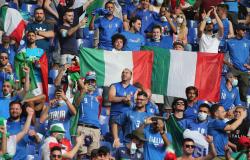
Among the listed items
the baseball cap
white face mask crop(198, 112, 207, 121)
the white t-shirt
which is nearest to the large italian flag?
the baseball cap

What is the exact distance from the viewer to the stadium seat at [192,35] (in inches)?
888

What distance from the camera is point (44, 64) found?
19234 mm

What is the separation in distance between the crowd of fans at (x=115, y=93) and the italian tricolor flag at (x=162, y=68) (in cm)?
21

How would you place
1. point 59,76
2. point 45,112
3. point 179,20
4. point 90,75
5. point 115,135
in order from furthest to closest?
point 179,20 < point 59,76 < point 90,75 < point 45,112 < point 115,135

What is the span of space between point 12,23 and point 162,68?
2.92m

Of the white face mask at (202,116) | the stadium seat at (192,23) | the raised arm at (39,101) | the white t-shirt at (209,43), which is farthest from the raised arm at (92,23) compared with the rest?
the white face mask at (202,116)

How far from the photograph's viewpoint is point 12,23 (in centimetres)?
2091

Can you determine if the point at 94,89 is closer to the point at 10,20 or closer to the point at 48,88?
the point at 48,88

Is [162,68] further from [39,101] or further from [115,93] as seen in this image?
[39,101]

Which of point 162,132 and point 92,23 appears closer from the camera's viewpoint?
point 162,132

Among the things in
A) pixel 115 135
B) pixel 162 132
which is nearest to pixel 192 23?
pixel 115 135

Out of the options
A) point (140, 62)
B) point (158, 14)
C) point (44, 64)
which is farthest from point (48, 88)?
point (158, 14)

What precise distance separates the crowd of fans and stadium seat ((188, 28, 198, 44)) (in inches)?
1.1

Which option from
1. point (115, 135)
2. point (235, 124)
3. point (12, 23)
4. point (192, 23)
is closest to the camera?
point (115, 135)
